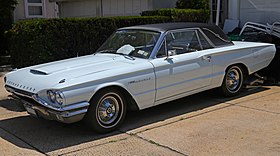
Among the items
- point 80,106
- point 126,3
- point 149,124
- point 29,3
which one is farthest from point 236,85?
point 29,3

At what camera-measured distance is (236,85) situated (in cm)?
705

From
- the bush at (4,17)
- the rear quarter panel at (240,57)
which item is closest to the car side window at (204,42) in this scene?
the rear quarter panel at (240,57)

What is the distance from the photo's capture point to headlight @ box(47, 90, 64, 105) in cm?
464

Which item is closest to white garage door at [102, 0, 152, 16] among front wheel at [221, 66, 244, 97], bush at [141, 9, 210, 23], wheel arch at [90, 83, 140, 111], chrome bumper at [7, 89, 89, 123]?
bush at [141, 9, 210, 23]

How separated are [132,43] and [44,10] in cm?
1017

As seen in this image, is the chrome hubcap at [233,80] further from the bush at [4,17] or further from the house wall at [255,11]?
the bush at [4,17]

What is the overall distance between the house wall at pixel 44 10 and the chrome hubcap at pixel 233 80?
980 cm

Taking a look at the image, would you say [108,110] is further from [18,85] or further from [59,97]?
[18,85]

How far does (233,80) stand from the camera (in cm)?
698

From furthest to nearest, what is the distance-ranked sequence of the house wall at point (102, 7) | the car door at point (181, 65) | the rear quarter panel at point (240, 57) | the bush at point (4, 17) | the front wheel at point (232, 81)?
the house wall at point (102, 7) → the bush at point (4, 17) → the front wheel at point (232, 81) → the rear quarter panel at point (240, 57) → the car door at point (181, 65)

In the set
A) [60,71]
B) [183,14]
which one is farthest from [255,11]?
[60,71]

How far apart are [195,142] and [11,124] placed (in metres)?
2.96

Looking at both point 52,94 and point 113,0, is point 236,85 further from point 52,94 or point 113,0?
point 113,0

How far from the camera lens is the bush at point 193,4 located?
11531 mm
